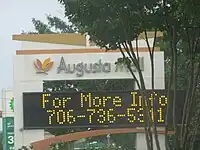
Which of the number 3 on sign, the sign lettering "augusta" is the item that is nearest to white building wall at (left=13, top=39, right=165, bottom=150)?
the sign lettering "augusta"

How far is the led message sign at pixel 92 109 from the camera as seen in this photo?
16.2 metres

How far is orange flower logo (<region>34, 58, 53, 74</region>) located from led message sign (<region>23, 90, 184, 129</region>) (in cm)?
170

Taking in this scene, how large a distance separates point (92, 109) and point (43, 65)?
277cm

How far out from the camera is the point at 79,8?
10.4 metres

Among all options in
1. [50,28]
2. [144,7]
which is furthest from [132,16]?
[50,28]

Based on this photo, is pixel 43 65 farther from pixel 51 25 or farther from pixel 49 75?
pixel 51 25

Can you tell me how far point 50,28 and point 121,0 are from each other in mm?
26907

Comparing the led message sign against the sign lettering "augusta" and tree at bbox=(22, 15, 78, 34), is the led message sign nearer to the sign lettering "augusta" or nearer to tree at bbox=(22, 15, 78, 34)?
the sign lettering "augusta"

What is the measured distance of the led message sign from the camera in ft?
53.1

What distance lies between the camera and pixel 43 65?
720 inches

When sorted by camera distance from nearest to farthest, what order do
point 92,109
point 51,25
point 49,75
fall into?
point 92,109
point 49,75
point 51,25

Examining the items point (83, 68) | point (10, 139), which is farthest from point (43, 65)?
point (10, 139)

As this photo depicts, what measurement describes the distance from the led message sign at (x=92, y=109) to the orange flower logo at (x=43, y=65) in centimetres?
170

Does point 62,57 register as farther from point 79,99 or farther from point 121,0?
point 121,0
